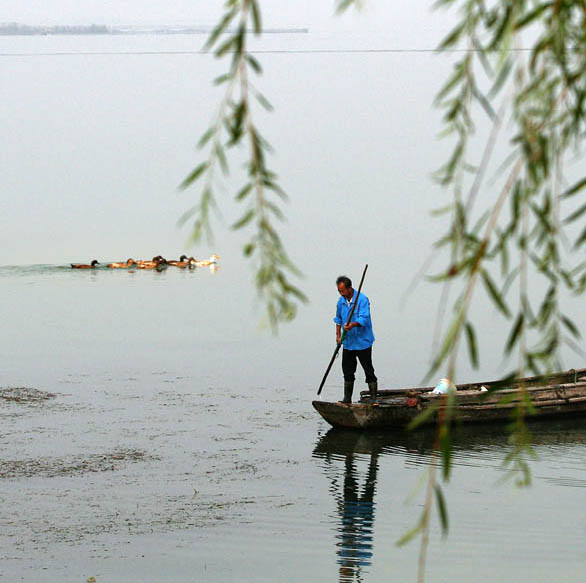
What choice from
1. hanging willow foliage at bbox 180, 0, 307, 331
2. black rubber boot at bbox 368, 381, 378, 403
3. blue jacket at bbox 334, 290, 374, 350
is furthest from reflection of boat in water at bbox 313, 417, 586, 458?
hanging willow foliage at bbox 180, 0, 307, 331

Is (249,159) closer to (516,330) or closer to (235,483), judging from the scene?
(516,330)

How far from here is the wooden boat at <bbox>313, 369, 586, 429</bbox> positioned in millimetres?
17516

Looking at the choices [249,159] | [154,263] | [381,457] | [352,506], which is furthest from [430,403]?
[154,263]

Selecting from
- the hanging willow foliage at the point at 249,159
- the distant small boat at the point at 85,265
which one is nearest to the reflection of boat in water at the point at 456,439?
the hanging willow foliage at the point at 249,159

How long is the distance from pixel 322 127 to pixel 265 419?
64.0 meters

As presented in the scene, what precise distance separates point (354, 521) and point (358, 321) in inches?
166

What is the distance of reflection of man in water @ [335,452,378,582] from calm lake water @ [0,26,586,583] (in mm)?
33

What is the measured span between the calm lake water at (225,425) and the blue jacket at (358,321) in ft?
3.57

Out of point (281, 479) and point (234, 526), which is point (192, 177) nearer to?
point (234, 526)

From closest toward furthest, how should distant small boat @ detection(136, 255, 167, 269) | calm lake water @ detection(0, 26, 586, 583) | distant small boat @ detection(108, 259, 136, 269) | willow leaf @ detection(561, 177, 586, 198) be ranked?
willow leaf @ detection(561, 177, 586, 198) → calm lake water @ detection(0, 26, 586, 583) → distant small boat @ detection(108, 259, 136, 269) → distant small boat @ detection(136, 255, 167, 269)

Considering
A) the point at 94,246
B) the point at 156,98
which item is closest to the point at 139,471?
the point at 94,246

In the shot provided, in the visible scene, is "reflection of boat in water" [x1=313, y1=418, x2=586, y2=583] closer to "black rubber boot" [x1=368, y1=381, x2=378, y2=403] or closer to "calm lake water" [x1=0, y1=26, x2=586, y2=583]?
"calm lake water" [x1=0, y1=26, x2=586, y2=583]

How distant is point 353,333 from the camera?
17.8 meters

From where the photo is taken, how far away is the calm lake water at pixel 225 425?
1244 centimetres
